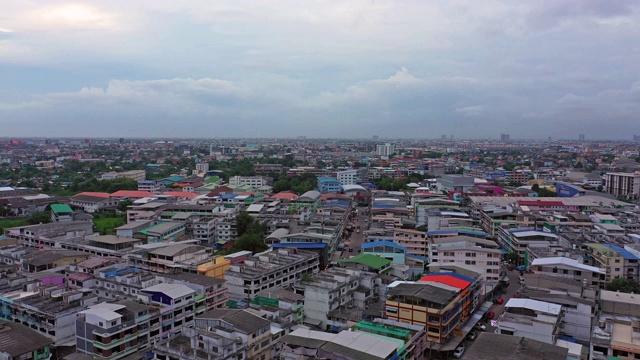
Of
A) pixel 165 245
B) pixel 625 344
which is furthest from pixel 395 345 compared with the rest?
pixel 165 245

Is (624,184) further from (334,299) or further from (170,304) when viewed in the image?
(170,304)

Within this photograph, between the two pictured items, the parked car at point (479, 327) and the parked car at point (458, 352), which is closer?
the parked car at point (458, 352)

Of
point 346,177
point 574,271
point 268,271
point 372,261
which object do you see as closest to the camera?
point 268,271

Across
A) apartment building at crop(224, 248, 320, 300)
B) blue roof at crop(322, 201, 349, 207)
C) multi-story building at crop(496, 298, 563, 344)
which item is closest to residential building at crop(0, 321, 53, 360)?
apartment building at crop(224, 248, 320, 300)

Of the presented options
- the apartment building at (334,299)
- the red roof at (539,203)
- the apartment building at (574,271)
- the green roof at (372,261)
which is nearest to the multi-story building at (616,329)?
the apartment building at (574,271)

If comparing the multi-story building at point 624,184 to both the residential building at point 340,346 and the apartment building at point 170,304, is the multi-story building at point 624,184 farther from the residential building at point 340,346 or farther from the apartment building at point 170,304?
the apartment building at point 170,304

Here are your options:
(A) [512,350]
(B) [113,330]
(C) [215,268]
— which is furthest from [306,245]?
(A) [512,350]
